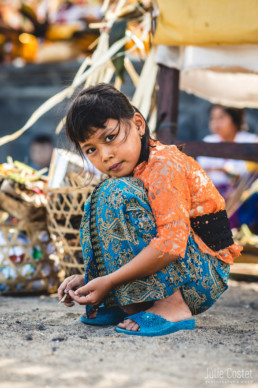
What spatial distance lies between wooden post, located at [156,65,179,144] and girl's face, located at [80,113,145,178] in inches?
25.9

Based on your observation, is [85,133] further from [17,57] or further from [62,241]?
[17,57]

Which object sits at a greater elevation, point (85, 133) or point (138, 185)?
point (85, 133)

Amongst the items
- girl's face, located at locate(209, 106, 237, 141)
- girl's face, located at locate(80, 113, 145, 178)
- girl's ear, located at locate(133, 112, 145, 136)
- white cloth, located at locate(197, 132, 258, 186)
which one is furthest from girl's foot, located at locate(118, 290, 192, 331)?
girl's face, located at locate(209, 106, 237, 141)

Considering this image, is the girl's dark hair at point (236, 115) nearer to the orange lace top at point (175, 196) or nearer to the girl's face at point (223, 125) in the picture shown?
the girl's face at point (223, 125)

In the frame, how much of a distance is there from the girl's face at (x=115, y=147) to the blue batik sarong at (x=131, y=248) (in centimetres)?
8

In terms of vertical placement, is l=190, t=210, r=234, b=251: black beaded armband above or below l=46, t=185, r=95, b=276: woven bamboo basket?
above

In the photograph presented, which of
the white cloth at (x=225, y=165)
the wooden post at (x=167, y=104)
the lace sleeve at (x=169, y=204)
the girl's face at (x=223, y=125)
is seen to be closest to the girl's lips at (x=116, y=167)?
the lace sleeve at (x=169, y=204)

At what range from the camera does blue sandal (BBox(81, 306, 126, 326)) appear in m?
1.46

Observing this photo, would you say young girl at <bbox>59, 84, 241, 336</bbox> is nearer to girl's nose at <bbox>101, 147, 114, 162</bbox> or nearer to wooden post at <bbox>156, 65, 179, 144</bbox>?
girl's nose at <bbox>101, 147, 114, 162</bbox>

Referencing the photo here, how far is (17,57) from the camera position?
5.28 meters

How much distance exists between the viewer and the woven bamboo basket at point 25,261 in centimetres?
204

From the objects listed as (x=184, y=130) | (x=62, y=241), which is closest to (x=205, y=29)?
(x=62, y=241)

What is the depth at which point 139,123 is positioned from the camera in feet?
5.04

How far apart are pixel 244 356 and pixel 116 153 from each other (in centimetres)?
69
